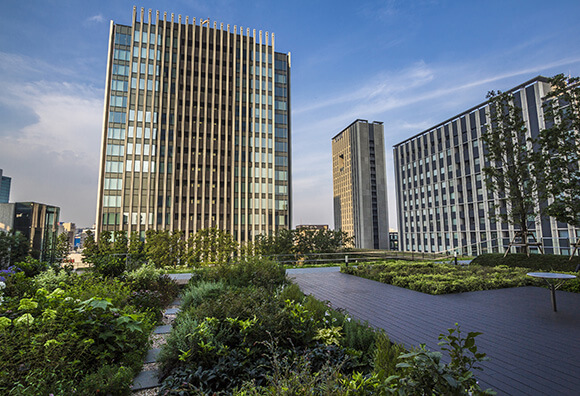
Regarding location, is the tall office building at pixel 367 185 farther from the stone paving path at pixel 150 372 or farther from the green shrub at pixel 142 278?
the stone paving path at pixel 150 372

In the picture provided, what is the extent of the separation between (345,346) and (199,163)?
168ft

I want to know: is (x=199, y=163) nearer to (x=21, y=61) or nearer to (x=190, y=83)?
(x=190, y=83)

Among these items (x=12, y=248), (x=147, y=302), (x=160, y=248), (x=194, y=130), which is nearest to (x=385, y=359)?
(x=147, y=302)

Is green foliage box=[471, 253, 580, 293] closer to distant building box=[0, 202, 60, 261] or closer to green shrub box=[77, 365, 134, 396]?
green shrub box=[77, 365, 134, 396]

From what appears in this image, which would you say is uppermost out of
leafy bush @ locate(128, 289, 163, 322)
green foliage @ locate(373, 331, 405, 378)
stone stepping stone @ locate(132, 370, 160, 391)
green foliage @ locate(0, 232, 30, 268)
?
green foliage @ locate(0, 232, 30, 268)

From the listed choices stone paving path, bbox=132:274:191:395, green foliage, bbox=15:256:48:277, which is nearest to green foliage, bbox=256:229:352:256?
green foliage, bbox=15:256:48:277

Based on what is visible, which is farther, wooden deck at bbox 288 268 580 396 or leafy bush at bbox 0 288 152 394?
wooden deck at bbox 288 268 580 396

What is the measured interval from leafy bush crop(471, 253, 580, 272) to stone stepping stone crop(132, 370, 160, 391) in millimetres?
15388

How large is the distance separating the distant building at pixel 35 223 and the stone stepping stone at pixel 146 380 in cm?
871

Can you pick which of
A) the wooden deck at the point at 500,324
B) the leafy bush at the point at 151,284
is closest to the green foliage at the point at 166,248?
the leafy bush at the point at 151,284

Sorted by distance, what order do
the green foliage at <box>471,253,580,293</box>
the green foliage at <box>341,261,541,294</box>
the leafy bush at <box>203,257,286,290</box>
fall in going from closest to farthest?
the leafy bush at <box>203,257,286,290</box>
the green foliage at <box>341,261,541,294</box>
the green foliage at <box>471,253,580,293</box>

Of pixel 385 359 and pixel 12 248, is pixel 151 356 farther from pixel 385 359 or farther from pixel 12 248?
pixel 12 248

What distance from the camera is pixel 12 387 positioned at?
2.78 metres

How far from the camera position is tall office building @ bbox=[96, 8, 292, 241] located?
156 ft
